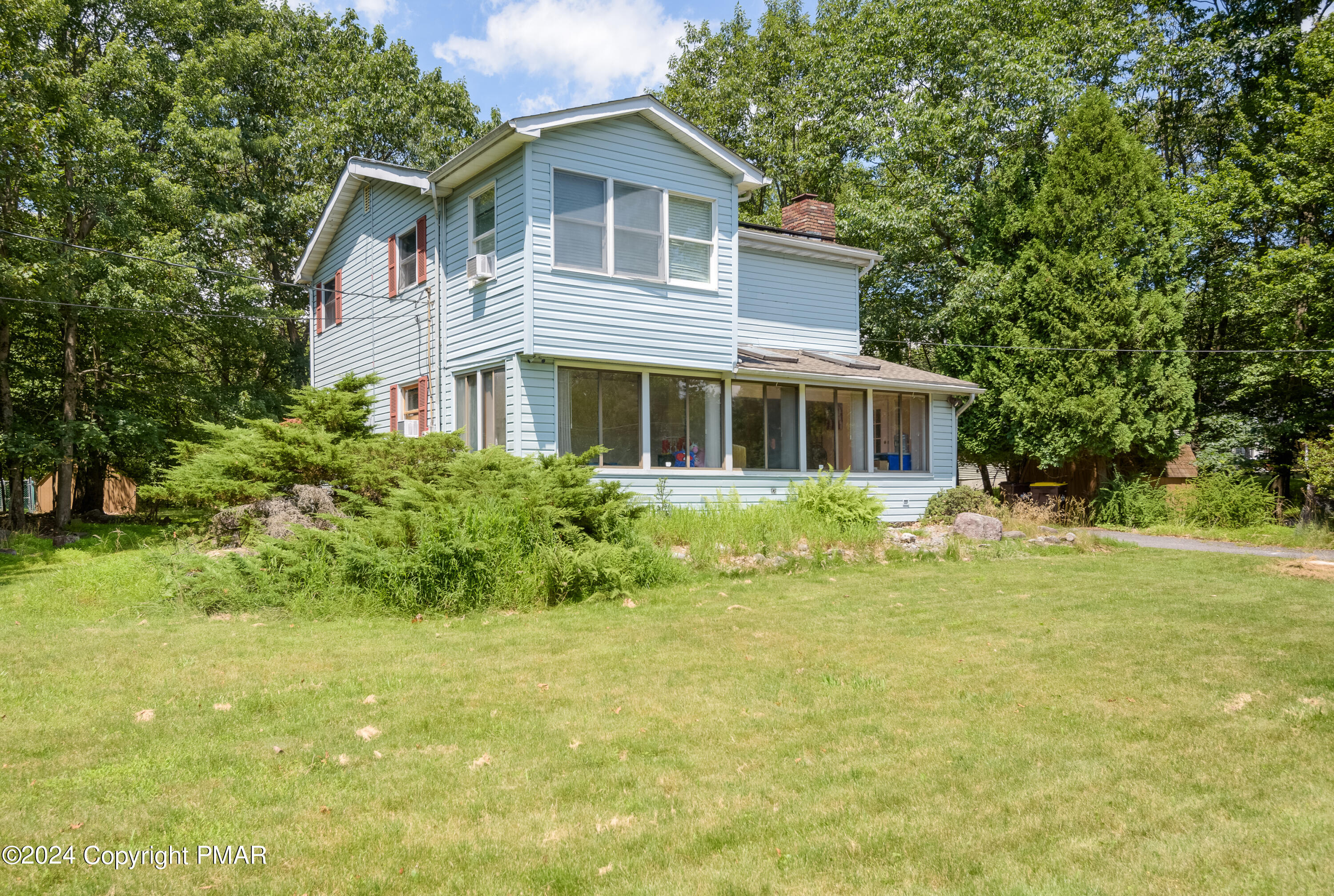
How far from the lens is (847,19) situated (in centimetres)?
2920

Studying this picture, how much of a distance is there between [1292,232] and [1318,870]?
74.0ft

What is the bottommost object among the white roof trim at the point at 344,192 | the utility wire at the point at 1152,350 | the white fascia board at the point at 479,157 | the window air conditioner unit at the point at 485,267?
the utility wire at the point at 1152,350

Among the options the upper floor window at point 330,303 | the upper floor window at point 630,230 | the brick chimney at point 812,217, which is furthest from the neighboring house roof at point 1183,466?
the upper floor window at point 330,303

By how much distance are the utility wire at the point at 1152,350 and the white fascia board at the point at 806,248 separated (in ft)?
13.8

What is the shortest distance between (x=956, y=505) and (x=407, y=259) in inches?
477

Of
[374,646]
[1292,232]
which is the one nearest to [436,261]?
[374,646]

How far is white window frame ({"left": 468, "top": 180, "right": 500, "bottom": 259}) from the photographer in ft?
43.4

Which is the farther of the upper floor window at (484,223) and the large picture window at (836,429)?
the large picture window at (836,429)

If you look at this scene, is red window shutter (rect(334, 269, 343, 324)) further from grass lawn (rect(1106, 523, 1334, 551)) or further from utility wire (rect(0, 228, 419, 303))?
grass lawn (rect(1106, 523, 1334, 551))

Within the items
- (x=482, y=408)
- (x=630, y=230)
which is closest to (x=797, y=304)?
(x=630, y=230)

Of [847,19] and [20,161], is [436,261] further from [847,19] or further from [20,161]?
[847,19]

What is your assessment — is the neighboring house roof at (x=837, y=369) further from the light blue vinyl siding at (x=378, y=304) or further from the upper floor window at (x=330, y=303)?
the upper floor window at (x=330, y=303)

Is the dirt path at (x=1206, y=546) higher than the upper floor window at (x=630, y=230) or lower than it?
lower

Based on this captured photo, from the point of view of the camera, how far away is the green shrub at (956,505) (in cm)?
1661
